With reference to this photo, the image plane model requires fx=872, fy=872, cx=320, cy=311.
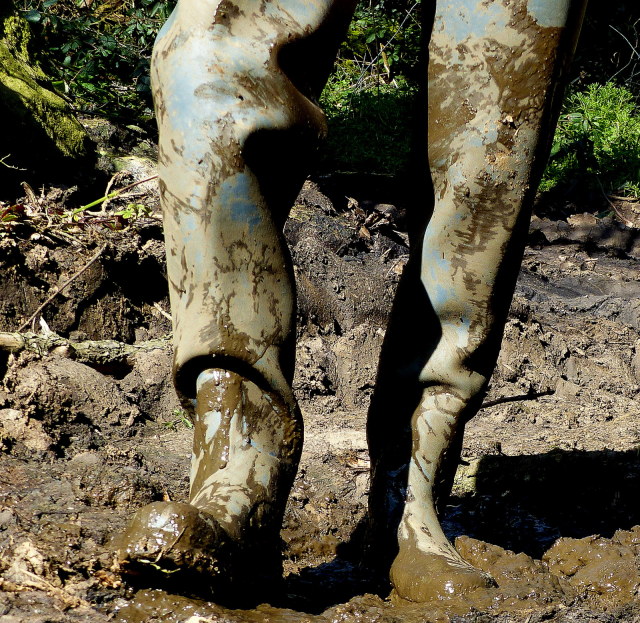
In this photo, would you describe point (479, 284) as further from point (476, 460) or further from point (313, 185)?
point (313, 185)

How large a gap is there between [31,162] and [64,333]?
117 cm

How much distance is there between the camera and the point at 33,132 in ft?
14.2

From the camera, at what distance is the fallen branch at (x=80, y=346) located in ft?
9.96

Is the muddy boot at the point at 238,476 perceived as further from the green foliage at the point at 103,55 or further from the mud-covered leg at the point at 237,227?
the green foliage at the point at 103,55

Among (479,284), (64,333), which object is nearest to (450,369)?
(479,284)

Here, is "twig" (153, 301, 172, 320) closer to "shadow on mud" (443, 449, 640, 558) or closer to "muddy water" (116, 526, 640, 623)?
"shadow on mud" (443, 449, 640, 558)

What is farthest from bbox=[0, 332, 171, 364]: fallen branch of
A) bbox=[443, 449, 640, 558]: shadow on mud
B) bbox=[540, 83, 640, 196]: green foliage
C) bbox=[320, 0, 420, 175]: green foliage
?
bbox=[540, 83, 640, 196]: green foliage

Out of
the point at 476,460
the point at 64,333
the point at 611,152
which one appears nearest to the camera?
the point at 476,460

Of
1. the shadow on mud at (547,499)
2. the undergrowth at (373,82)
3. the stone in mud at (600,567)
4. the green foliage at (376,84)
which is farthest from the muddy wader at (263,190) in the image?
the green foliage at (376,84)

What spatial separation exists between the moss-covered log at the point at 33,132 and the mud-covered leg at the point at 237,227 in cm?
268

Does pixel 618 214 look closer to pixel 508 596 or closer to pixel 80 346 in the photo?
pixel 80 346

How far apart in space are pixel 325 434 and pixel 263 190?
1.87 metres

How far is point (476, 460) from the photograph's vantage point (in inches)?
123

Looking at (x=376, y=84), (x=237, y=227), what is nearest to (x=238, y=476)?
(x=237, y=227)
